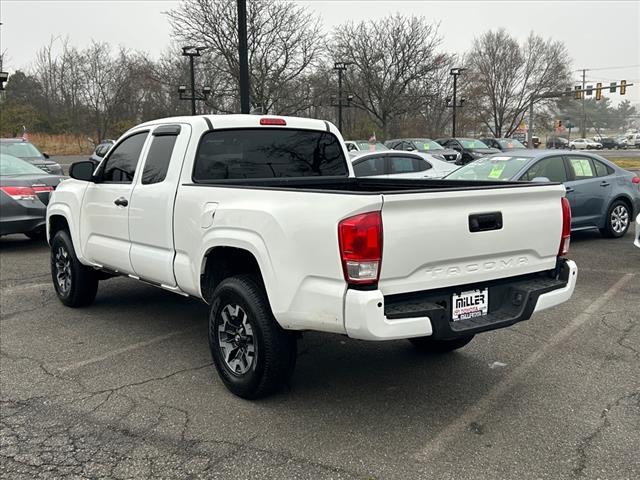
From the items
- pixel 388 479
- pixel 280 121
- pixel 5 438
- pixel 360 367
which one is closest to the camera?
pixel 388 479

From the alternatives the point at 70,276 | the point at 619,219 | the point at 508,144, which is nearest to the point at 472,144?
the point at 508,144

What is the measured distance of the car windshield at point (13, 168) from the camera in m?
10.1

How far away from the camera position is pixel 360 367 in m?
4.58

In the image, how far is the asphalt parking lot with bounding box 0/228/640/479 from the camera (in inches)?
125

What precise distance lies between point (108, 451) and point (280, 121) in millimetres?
2880

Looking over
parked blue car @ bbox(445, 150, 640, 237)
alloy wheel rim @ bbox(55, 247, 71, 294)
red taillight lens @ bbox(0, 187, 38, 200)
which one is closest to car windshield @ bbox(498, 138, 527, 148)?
parked blue car @ bbox(445, 150, 640, 237)

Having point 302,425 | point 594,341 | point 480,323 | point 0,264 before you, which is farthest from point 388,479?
point 0,264

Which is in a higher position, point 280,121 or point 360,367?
point 280,121

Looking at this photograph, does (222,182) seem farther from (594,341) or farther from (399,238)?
(594,341)

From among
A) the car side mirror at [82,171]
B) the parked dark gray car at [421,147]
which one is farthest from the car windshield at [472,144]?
the car side mirror at [82,171]

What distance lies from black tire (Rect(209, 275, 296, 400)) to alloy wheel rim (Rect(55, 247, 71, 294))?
2.82 m

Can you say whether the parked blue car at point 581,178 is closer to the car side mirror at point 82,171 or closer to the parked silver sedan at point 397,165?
the parked silver sedan at point 397,165

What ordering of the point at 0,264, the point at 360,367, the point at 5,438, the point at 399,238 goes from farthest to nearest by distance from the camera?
the point at 0,264, the point at 360,367, the point at 5,438, the point at 399,238

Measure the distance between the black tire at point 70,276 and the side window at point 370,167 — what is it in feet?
23.0
